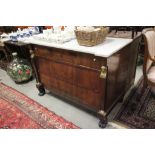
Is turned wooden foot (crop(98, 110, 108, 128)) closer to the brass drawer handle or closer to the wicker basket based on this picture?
the brass drawer handle

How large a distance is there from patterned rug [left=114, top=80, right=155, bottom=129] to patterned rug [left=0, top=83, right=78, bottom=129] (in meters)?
0.60

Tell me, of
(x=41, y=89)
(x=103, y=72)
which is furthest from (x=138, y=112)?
(x=41, y=89)

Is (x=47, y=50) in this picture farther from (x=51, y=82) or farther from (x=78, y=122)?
(x=78, y=122)

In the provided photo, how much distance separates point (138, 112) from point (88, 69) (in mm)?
907

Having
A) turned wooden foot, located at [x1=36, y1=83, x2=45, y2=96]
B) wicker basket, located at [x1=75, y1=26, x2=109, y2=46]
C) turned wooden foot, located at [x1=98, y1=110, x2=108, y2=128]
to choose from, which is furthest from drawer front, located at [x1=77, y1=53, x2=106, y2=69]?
turned wooden foot, located at [x1=36, y1=83, x2=45, y2=96]

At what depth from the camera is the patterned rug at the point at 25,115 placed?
1.75m

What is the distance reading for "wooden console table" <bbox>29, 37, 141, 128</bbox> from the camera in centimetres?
134

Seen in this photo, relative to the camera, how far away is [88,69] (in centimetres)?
143

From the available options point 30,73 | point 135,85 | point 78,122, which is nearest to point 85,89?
point 78,122

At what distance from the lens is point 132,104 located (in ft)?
6.53

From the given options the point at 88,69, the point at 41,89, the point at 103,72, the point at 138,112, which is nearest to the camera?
the point at 103,72

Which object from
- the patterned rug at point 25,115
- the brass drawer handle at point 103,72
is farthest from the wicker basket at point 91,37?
the patterned rug at point 25,115

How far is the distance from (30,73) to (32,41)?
1.00 m

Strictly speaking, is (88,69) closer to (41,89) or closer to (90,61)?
(90,61)
